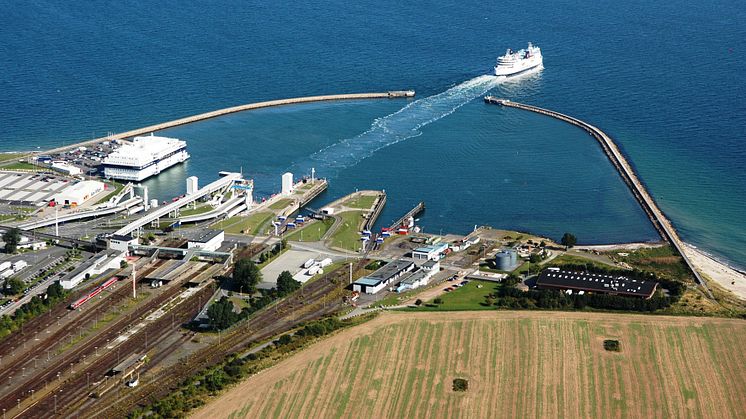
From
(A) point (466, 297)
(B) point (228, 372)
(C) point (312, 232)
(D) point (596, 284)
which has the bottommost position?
(B) point (228, 372)

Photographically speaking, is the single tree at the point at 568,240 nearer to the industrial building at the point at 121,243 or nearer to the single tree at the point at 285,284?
the single tree at the point at 285,284

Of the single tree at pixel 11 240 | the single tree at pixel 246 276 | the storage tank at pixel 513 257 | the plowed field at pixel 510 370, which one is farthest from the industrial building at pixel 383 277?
the single tree at pixel 11 240

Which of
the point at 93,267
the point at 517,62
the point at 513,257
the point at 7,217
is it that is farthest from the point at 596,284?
the point at 517,62

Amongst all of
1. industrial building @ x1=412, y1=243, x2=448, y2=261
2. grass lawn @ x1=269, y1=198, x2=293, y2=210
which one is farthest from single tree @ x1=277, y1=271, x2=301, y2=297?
grass lawn @ x1=269, y1=198, x2=293, y2=210

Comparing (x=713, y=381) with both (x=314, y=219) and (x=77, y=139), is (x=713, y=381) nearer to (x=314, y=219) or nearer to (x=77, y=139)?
(x=314, y=219)

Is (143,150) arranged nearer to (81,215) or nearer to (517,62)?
(81,215)
